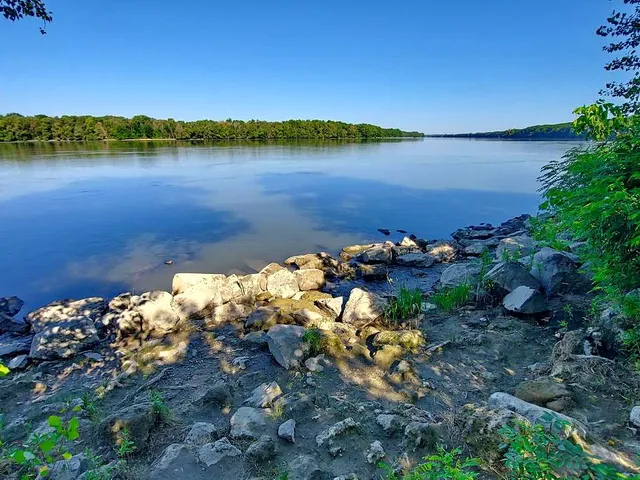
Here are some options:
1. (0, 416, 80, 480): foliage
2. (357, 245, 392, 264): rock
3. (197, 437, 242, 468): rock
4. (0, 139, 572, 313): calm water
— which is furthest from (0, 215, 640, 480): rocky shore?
(357, 245, 392, 264): rock

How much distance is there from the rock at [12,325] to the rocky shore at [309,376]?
0.11ft

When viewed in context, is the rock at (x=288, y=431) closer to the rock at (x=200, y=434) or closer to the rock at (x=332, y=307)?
the rock at (x=200, y=434)

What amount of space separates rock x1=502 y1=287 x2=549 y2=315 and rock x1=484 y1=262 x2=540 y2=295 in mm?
247

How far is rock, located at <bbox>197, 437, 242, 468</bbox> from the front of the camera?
292 centimetres

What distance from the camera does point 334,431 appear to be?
10.5 feet

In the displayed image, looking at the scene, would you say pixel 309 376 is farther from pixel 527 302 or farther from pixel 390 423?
pixel 527 302

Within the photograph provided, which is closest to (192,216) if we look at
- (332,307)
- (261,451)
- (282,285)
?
(282,285)

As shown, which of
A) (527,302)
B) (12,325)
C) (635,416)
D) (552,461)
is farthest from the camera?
(12,325)

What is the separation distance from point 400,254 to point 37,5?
10532mm

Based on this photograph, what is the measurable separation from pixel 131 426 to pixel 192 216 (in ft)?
50.8

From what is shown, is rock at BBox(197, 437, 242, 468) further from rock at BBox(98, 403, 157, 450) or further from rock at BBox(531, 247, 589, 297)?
rock at BBox(531, 247, 589, 297)

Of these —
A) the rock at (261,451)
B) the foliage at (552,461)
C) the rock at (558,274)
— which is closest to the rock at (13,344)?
the rock at (261,451)

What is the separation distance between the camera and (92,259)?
11.9 m

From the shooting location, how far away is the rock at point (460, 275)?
23.7 ft
